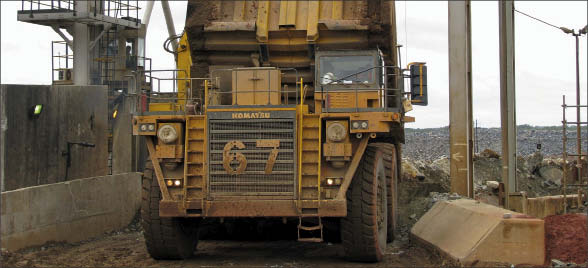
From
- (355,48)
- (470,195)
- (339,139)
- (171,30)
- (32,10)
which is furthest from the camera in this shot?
(171,30)

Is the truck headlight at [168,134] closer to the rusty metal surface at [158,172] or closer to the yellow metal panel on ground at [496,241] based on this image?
the rusty metal surface at [158,172]

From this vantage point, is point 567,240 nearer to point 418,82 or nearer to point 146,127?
point 418,82

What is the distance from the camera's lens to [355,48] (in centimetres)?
1155

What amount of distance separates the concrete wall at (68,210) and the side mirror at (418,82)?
5.72 m

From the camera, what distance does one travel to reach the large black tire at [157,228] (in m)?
10.1

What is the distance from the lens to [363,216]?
9.73 m

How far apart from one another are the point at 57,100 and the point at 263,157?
5444 millimetres

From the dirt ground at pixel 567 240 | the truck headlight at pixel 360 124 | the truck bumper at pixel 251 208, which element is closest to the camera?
the dirt ground at pixel 567 240

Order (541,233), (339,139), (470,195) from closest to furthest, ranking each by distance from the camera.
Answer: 1. (541,233)
2. (339,139)
3. (470,195)

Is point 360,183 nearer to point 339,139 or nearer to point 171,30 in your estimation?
point 339,139

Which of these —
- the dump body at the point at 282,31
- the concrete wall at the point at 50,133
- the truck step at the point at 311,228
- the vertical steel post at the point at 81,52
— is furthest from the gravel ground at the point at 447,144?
the truck step at the point at 311,228

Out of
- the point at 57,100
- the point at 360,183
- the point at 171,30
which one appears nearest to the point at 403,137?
the point at 360,183

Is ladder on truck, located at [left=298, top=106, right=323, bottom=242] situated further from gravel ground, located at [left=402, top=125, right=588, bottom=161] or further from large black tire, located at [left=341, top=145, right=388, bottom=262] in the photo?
gravel ground, located at [left=402, top=125, right=588, bottom=161]

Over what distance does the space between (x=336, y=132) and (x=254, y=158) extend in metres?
1.11
